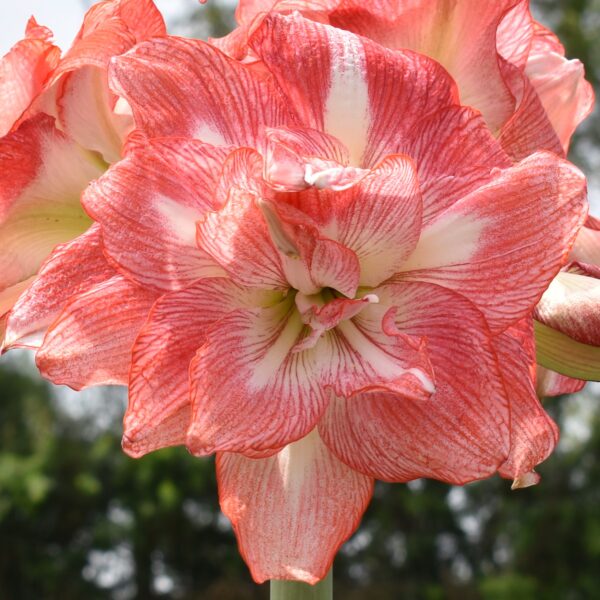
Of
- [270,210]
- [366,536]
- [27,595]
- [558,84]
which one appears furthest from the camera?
[366,536]

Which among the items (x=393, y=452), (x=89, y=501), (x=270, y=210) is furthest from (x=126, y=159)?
(x=89, y=501)

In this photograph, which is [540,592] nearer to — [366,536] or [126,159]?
[366,536]

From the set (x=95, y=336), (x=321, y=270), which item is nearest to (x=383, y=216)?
(x=321, y=270)

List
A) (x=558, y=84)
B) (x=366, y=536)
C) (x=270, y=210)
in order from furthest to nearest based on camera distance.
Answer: (x=366, y=536)
(x=558, y=84)
(x=270, y=210)

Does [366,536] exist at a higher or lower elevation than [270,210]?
lower

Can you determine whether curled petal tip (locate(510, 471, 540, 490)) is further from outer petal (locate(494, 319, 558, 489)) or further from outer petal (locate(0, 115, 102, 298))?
outer petal (locate(0, 115, 102, 298))

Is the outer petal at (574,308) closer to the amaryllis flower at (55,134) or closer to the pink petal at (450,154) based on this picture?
the pink petal at (450,154)

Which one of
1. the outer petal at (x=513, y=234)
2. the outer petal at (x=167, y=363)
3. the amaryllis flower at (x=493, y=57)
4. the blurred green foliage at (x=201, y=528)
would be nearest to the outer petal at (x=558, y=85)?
the amaryllis flower at (x=493, y=57)
